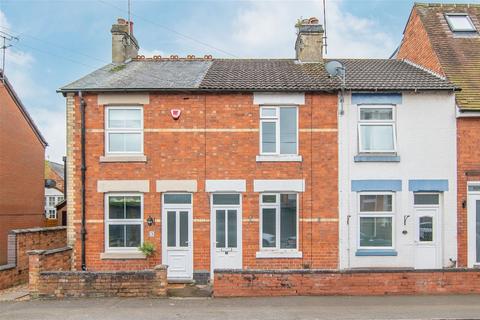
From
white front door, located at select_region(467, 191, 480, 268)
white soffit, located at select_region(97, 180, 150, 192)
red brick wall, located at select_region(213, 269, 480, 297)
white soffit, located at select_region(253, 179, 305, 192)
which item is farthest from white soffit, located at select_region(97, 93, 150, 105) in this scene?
white front door, located at select_region(467, 191, 480, 268)

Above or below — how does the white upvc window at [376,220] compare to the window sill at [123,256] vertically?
above

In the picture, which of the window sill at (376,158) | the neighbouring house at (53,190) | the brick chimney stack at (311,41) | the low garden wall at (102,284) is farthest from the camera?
the neighbouring house at (53,190)

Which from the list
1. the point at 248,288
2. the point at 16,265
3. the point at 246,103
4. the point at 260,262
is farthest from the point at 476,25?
the point at 16,265

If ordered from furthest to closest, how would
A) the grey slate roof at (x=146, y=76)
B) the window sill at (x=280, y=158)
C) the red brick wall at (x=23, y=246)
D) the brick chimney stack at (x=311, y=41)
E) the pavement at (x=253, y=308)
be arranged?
the brick chimney stack at (x=311, y=41)
the grey slate roof at (x=146, y=76)
the window sill at (x=280, y=158)
the red brick wall at (x=23, y=246)
the pavement at (x=253, y=308)

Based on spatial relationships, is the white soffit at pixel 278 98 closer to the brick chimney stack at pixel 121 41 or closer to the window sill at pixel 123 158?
the window sill at pixel 123 158

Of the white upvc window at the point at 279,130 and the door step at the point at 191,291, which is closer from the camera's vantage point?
the door step at the point at 191,291

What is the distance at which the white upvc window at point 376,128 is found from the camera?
13.7 metres

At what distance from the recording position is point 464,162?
13.4 meters

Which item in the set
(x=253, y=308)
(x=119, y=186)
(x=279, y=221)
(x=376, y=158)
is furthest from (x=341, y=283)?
(x=119, y=186)

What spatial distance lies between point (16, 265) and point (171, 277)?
4.42 meters

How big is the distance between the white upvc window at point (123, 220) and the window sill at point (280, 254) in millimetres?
3548

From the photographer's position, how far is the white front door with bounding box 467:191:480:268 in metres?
13.3

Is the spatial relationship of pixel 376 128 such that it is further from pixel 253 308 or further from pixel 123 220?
pixel 123 220

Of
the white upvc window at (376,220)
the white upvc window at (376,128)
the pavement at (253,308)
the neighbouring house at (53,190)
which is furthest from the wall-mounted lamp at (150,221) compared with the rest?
the neighbouring house at (53,190)
